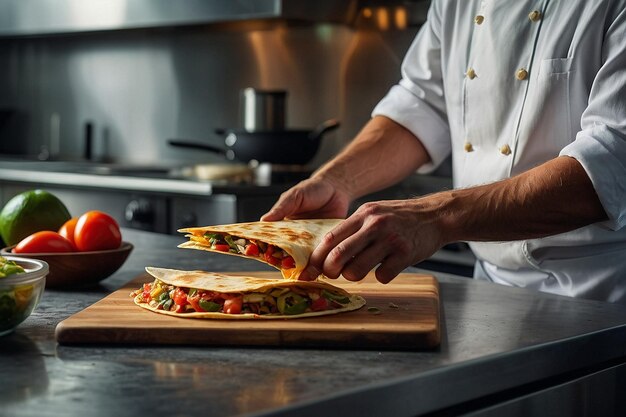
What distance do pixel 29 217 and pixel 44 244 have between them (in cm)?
18

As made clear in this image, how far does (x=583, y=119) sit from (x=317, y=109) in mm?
2270

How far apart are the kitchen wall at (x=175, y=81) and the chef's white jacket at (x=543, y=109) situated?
157 centimetres

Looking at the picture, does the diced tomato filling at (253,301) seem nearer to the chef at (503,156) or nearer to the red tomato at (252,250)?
the chef at (503,156)

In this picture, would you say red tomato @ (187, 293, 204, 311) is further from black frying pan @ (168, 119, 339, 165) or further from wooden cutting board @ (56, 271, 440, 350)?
black frying pan @ (168, 119, 339, 165)

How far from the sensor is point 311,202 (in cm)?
172

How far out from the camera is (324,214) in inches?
70.3

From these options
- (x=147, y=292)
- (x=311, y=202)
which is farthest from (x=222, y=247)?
(x=311, y=202)

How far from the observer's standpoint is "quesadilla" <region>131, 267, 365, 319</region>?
126cm

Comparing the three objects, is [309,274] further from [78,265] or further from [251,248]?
[78,265]

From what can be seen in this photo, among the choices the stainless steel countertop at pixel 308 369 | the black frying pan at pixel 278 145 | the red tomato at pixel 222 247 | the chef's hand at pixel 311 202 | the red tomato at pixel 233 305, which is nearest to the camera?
the stainless steel countertop at pixel 308 369

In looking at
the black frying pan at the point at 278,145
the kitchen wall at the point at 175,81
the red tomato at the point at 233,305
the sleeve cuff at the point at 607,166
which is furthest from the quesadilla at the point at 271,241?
the kitchen wall at the point at 175,81

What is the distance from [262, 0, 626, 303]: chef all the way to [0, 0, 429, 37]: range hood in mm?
1405

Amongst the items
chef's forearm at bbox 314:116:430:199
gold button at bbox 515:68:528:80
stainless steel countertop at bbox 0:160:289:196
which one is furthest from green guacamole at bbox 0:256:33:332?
stainless steel countertop at bbox 0:160:289:196

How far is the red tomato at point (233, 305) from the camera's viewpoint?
1252mm
